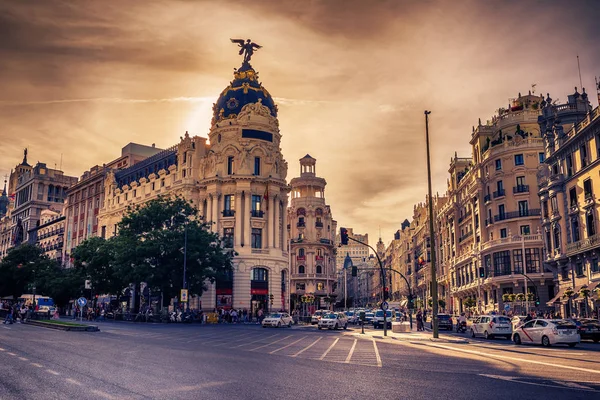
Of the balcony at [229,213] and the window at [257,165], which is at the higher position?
the window at [257,165]

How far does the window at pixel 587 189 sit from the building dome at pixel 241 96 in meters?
41.1

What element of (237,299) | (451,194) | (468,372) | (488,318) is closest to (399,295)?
(451,194)

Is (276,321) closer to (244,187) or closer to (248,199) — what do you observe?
(248,199)

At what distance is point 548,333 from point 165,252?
1515 inches

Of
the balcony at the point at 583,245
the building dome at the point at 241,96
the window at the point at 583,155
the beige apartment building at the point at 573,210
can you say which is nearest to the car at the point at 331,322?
the beige apartment building at the point at 573,210

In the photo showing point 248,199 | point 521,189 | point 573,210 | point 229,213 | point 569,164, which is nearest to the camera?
point 573,210

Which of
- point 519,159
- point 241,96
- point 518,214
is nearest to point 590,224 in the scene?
point 518,214

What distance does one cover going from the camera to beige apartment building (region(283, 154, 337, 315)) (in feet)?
339

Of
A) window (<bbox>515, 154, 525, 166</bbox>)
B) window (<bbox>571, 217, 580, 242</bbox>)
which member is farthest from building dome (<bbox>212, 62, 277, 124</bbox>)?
window (<bbox>571, 217, 580, 242</bbox>)

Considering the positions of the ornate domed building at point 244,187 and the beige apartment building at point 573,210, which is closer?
the beige apartment building at point 573,210

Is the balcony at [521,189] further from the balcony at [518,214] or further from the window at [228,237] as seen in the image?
the window at [228,237]

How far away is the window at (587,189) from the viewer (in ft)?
139

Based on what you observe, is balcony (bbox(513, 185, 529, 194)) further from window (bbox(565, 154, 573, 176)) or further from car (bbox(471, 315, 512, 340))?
car (bbox(471, 315, 512, 340))

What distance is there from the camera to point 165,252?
5416cm
